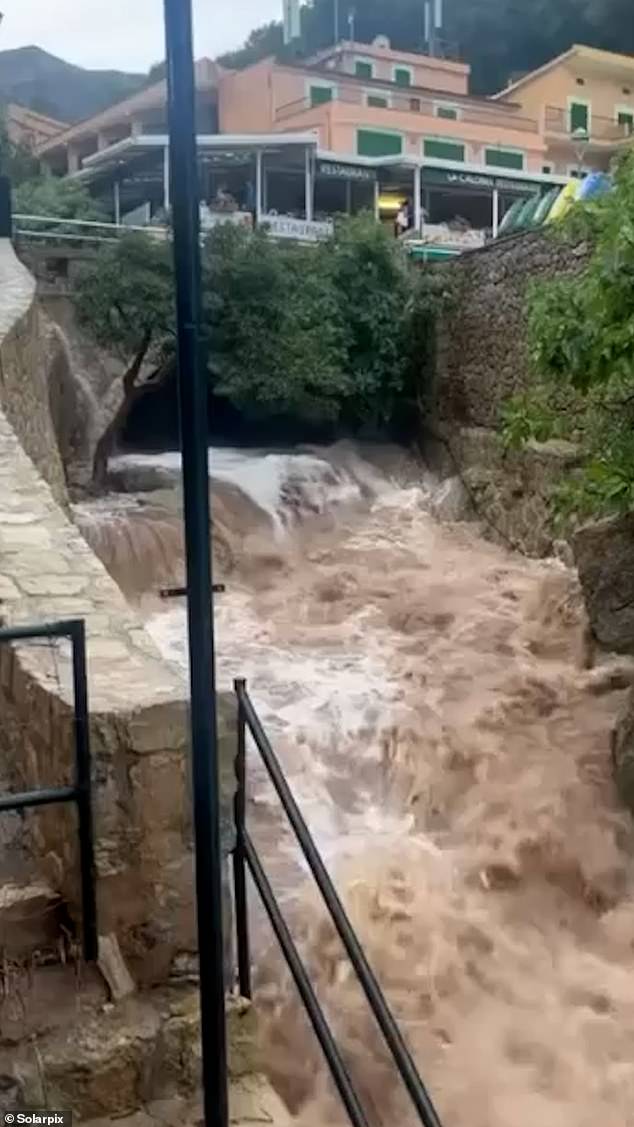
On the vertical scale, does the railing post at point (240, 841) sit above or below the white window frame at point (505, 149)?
below

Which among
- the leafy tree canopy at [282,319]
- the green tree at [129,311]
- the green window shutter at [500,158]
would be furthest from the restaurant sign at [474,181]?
the green tree at [129,311]

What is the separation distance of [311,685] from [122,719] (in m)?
4.30

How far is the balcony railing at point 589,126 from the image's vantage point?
17.9 metres

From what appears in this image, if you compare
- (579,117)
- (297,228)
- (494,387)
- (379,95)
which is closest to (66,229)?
(297,228)

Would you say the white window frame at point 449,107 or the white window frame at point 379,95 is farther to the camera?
the white window frame at point 449,107

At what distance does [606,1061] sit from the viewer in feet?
10.9

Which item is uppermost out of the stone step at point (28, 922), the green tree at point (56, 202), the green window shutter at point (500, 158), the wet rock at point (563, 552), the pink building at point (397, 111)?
the pink building at point (397, 111)

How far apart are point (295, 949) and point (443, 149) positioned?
17233 millimetres

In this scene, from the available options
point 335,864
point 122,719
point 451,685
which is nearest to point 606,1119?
point 335,864

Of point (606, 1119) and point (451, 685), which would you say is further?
point (451, 685)

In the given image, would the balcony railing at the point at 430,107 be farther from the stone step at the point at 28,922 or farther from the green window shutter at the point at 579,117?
the stone step at the point at 28,922

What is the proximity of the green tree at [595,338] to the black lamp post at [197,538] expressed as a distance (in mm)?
2840

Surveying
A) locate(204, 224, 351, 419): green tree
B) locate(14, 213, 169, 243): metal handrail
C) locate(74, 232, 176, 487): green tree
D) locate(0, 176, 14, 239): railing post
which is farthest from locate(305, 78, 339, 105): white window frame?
locate(0, 176, 14, 239): railing post

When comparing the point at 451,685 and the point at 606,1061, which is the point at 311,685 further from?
the point at 606,1061
